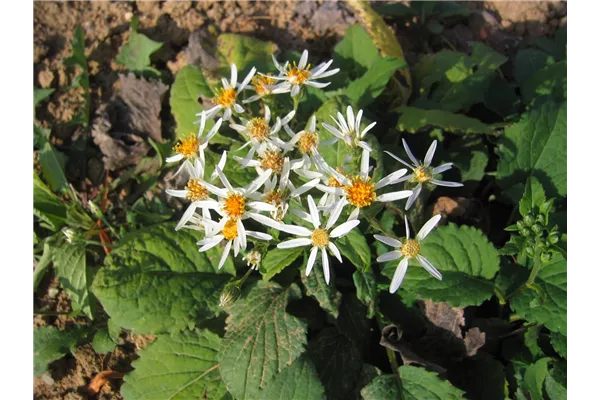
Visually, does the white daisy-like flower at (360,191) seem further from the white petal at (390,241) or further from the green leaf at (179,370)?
the green leaf at (179,370)

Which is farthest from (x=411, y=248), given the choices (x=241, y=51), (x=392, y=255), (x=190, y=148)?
(x=241, y=51)

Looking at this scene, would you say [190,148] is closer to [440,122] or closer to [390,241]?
[390,241]

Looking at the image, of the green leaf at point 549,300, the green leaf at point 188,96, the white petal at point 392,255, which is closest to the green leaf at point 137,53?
the green leaf at point 188,96

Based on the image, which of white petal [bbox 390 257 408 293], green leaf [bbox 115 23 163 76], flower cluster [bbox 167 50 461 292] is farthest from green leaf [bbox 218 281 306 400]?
green leaf [bbox 115 23 163 76]
